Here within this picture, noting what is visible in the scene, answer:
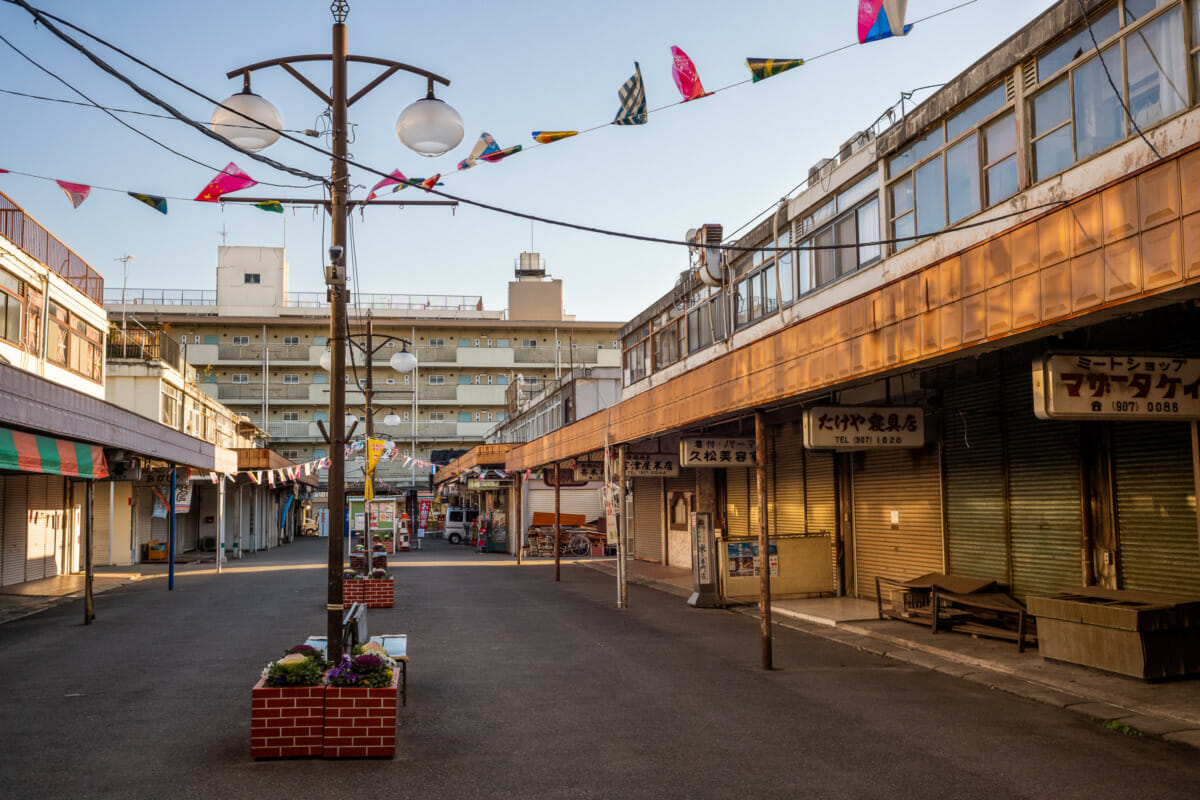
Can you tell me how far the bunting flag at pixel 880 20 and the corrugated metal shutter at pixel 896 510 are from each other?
374 inches

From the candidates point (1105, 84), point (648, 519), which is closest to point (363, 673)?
point (1105, 84)

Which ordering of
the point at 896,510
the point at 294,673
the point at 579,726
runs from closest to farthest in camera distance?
1. the point at 294,673
2. the point at 579,726
3. the point at 896,510

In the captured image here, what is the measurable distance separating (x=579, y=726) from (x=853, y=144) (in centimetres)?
1425

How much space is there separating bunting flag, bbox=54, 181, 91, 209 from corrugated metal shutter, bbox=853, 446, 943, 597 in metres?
13.4

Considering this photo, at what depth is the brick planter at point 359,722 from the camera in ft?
26.2

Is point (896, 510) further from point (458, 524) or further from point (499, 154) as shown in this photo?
point (458, 524)

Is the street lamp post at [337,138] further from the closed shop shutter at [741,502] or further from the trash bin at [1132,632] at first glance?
the closed shop shutter at [741,502]

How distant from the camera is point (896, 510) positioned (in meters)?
17.9

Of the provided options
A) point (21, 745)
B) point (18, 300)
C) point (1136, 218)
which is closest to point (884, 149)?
point (1136, 218)

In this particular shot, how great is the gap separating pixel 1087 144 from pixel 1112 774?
797cm

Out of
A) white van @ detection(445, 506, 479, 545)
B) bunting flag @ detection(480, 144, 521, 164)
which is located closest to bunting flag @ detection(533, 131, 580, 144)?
bunting flag @ detection(480, 144, 521, 164)

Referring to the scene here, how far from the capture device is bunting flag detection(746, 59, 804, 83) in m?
9.55

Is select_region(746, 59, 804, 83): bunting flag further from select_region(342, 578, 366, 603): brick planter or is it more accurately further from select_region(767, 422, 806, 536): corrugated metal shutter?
select_region(342, 578, 366, 603): brick planter

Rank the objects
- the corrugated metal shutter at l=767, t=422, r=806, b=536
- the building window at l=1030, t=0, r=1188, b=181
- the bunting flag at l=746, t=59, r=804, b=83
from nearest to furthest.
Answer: the bunting flag at l=746, t=59, r=804, b=83 → the building window at l=1030, t=0, r=1188, b=181 → the corrugated metal shutter at l=767, t=422, r=806, b=536
